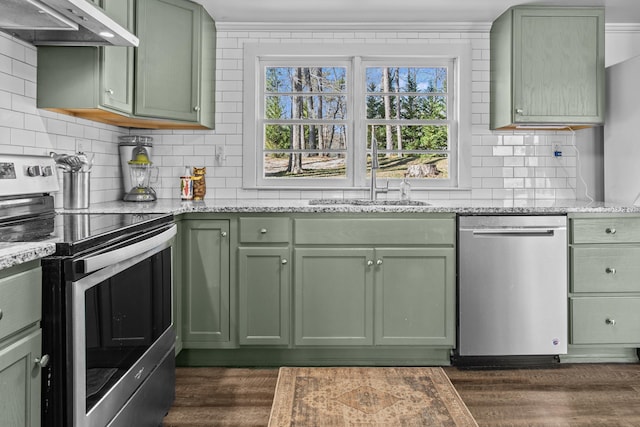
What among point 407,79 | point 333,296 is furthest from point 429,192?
point 333,296

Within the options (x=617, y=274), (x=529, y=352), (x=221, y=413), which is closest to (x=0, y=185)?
(x=221, y=413)

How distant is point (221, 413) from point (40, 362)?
125 centimetres

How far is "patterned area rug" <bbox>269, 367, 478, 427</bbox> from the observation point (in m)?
1.33

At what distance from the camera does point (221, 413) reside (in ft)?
8.02

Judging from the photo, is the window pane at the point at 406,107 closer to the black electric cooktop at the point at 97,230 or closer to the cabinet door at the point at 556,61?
the cabinet door at the point at 556,61

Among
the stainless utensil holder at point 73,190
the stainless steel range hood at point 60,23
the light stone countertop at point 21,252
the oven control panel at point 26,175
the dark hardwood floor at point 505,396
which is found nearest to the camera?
the light stone countertop at point 21,252

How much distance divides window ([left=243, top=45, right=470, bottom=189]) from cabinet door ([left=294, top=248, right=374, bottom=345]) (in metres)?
0.85


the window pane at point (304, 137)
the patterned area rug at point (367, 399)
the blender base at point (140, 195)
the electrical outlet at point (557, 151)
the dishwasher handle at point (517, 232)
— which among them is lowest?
the patterned area rug at point (367, 399)

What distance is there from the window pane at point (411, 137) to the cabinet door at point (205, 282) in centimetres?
138

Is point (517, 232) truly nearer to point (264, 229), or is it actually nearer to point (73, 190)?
point (264, 229)

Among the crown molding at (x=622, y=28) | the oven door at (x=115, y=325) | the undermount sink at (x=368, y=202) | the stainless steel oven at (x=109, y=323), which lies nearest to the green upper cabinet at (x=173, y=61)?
the undermount sink at (x=368, y=202)

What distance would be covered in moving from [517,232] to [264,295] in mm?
1446

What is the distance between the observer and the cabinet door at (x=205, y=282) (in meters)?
2.96

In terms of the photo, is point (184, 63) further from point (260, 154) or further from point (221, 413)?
point (221, 413)
